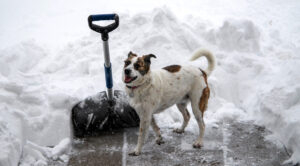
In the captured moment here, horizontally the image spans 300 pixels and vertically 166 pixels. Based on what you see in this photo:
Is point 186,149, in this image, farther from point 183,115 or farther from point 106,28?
point 106,28

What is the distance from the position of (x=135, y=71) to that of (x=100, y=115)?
1.01 meters

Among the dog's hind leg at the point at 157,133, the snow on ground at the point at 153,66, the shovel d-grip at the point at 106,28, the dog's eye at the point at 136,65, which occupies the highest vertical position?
the shovel d-grip at the point at 106,28

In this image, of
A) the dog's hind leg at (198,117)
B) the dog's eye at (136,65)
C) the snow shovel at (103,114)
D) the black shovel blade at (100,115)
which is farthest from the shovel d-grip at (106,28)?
the dog's hind leg at (198,117)

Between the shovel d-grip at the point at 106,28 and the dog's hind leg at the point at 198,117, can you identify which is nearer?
the shovel d-grip at the point at 106,28

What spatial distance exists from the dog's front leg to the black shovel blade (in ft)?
1.76

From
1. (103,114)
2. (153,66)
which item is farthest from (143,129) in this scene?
(153,66)

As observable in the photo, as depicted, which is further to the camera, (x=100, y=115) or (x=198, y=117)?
(x=100, y=115)

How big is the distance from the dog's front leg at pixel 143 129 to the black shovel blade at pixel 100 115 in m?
0.54

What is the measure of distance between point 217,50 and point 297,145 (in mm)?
2846

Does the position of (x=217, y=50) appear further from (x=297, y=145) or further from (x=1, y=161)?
(x=1, y=161)

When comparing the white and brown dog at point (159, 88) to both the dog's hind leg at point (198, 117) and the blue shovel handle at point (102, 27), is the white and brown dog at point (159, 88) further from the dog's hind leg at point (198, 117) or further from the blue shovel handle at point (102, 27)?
the blue shovel handle at point (102, 27)

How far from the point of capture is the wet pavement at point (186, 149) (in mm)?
3508

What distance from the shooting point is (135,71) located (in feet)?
10.8

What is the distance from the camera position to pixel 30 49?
6352mm
